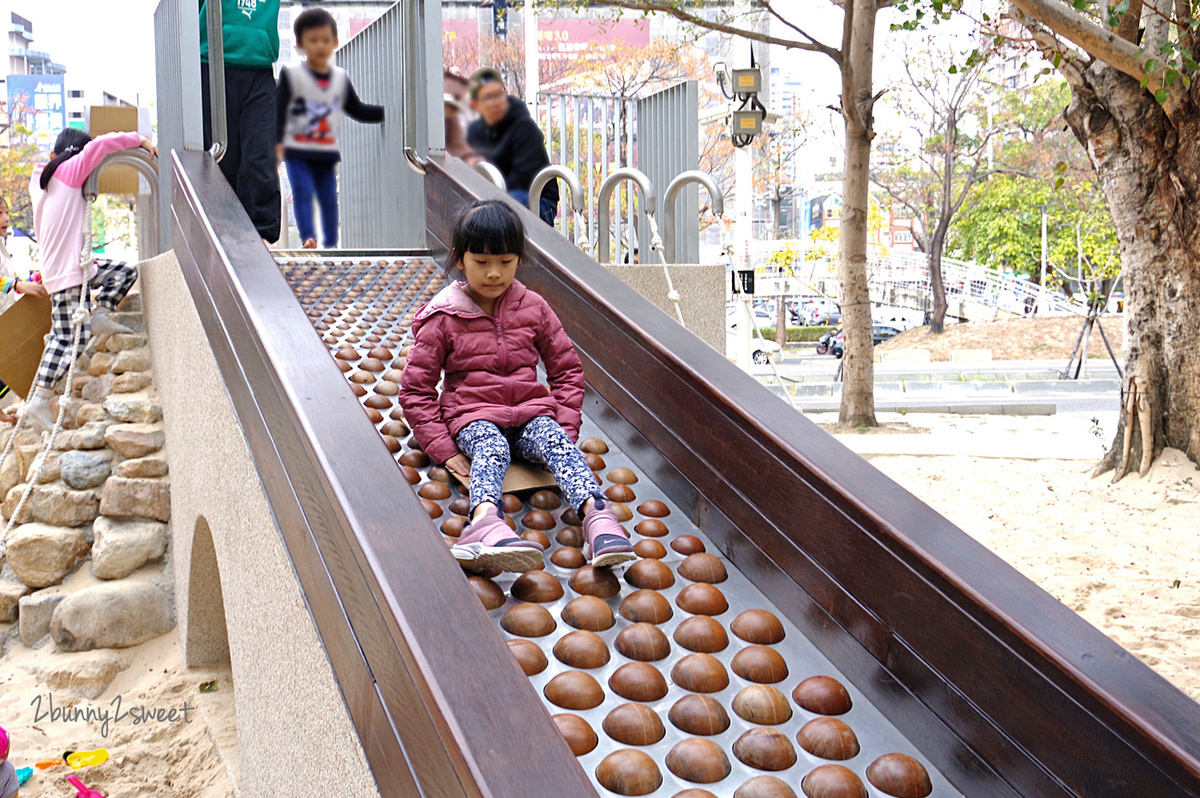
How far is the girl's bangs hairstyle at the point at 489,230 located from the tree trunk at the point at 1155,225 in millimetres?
5350

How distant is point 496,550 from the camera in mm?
2439

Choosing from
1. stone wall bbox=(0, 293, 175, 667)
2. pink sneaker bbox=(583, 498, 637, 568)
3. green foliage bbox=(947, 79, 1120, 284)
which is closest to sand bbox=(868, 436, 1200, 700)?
pink sneaker bbox=(583, 498, 637, 568)

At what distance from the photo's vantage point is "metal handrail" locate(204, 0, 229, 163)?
520 cm

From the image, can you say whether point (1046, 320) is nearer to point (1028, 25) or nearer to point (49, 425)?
point (1028, 25)

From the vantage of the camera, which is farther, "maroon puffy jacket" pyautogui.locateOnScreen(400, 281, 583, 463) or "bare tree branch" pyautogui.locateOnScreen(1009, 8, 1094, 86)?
"bare tree branch" pyautogui.locateOnScreen(1009, 8, 1094, 86)

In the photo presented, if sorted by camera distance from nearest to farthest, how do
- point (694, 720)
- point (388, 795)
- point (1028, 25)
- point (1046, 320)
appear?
point (388, 795) → point (694, 720) → point (1028, 25) → point (1046, 320)

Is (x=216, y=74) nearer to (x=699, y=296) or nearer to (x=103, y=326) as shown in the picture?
(x=103, y=326)

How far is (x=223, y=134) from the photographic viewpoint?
525 cm

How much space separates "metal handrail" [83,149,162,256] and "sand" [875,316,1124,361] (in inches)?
710

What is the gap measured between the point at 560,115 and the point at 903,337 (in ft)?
61.7

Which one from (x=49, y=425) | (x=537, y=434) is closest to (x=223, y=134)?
(x=49, y=425)

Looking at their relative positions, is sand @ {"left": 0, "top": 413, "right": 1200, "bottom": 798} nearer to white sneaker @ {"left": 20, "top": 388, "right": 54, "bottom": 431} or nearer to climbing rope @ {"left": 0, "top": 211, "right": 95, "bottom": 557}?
climbing rope @ {"left": 0, "top": 211, "right": 95, "bottom": 557}

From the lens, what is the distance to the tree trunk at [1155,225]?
659cm

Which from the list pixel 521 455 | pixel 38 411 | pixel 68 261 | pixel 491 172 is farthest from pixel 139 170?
pixel 521 455
